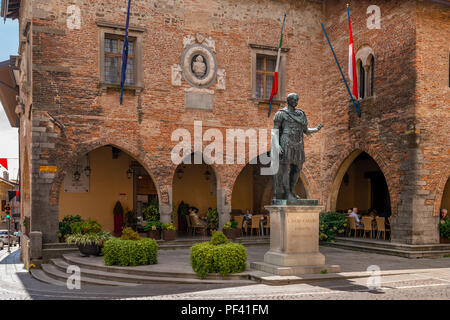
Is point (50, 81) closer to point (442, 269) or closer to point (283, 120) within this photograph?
point (283, 120)

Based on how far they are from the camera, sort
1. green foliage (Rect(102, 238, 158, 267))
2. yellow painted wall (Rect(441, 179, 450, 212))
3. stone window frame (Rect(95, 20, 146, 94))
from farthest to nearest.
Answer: yellow painted wall (Rect(441, 179, 450, 212)) → stone window frame (Rect(95, 20, 146, 94)) → green foliage (Rect(102, 238, 158, 267))

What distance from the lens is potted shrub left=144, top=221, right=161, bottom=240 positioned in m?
16.0

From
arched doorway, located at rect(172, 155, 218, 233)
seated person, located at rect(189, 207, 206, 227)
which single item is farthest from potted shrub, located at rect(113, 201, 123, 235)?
seated person, located at rect(189, 207, 206, 227)

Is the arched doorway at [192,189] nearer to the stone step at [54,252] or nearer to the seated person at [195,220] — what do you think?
the seated person at [195,220]

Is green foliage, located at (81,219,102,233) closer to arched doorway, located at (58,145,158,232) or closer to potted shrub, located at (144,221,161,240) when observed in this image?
potted shrub, located at (144,221,161,240)

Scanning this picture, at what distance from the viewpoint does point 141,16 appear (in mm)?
16219

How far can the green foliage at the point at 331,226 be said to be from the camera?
17.1 metres

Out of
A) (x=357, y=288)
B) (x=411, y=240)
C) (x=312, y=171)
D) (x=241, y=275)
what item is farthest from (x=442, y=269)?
(x=312, y=171)

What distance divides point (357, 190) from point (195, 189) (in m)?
7.02

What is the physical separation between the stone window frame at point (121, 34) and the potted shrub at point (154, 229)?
422 cm

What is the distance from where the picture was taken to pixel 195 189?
20.8 meters

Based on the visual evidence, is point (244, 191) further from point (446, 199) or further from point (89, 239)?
point (89, 239)

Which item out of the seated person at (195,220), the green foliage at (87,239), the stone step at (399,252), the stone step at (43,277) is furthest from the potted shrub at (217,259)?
the seated person at (195,220)

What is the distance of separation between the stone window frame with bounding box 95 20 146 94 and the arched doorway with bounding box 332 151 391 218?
352 inches
